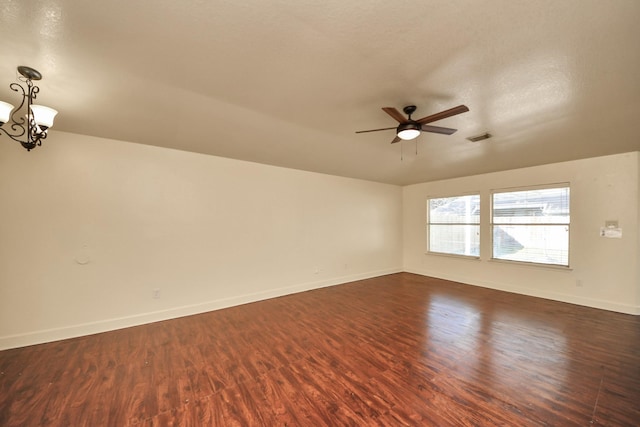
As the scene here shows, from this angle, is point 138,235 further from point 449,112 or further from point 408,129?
point 449,112

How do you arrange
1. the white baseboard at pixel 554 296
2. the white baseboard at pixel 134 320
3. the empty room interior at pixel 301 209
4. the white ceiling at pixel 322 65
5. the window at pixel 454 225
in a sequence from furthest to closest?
the window at pixel 454 225 → the white baseboard at pixel 554 296 → the white baseboard at pixel 134 320 → the empty room interior at pixel 301 209 → the white ceiling at pixel 322 65

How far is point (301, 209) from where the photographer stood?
17.1 feet

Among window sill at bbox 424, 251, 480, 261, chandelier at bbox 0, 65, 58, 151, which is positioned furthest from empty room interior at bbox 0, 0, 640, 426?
window sill at bbox 424, 251, 480, 261

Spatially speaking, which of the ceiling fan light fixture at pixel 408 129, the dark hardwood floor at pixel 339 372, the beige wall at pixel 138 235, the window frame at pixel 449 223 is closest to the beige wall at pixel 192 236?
the beige wall at pixel 138 235

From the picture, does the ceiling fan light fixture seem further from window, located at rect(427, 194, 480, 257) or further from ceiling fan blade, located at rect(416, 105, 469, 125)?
window, located at rect(427, 194, 480, 257)

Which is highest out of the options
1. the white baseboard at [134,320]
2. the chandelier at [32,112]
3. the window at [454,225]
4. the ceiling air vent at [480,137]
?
the ceiling air vent at [480,137]

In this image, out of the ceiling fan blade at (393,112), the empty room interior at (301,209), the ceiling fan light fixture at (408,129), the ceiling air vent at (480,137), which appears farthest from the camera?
Answer: the ceiling air vent at (480,137)

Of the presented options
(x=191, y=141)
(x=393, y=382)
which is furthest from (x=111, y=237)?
(x=393, y=382)

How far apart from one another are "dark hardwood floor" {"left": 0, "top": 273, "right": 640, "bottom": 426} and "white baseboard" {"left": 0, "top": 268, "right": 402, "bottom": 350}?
0.37 ft

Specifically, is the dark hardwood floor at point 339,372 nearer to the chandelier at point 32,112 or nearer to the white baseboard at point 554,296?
the white baseboard at point 554,296

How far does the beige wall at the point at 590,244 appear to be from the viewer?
391 cm

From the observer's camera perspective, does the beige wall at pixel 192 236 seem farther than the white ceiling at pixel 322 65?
Yes

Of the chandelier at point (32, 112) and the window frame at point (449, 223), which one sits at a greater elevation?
the chandelier at point (32, 112)

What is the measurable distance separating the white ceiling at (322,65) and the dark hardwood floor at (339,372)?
2.69 m
